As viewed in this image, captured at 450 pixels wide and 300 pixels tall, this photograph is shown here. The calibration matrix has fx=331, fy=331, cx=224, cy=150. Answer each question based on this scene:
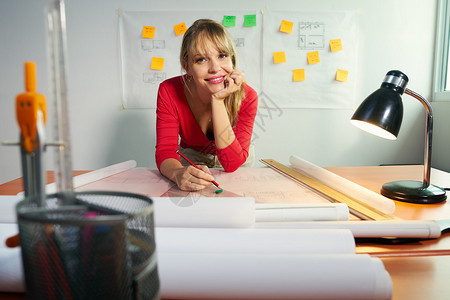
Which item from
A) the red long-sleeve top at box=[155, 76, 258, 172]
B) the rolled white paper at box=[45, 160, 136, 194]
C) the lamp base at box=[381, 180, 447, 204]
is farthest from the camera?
the red long-sleeve top at box=[155, 76, 258, 172]

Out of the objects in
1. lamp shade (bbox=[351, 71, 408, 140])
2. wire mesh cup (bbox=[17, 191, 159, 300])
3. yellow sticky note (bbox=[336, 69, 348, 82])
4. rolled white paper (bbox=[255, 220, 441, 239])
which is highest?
yellow sticky note (bbox=[336, 69, 348, 82])

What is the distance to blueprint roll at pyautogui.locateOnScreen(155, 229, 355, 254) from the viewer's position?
0.47m

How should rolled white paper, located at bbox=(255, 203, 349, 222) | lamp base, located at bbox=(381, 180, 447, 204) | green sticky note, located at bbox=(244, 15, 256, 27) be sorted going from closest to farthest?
rolled white paper, located at bbox=(255, 203, 349, 222) < lamp base, located at bbox=(381, 180, 447, 204) < green sticky note, located at bbox=(244, 15, 256, 27)

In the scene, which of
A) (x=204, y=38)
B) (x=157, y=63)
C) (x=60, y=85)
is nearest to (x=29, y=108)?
(x=60, y=85)

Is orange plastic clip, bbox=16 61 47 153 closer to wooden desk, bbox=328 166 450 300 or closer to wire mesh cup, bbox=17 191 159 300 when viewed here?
wire mesh cup, bbox=17 191 159 300

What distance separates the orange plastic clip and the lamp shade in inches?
31.3

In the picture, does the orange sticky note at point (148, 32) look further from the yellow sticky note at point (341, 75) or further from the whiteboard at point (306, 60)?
the yellow sticky note at point (341, 75)

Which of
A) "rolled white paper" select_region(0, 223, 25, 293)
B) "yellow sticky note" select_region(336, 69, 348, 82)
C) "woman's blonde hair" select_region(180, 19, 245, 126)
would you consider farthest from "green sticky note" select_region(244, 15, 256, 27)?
"rolled white paper" select_region(0, 223, 25, 293)

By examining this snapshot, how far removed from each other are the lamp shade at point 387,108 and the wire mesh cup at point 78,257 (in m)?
0.74

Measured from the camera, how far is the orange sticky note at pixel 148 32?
2.56 m

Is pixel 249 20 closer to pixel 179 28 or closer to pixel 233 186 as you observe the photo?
pixel 179 28

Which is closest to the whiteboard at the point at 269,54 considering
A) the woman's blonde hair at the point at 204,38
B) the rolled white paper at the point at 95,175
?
the woman's blonde hair at the point at 204,38

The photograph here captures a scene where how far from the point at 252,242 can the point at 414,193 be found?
637 mm

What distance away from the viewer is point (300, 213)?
2.24 feet
